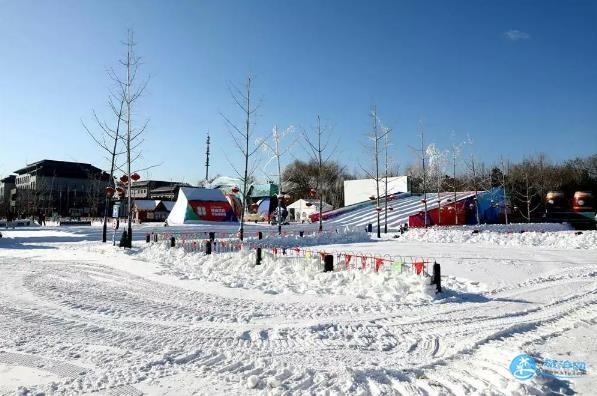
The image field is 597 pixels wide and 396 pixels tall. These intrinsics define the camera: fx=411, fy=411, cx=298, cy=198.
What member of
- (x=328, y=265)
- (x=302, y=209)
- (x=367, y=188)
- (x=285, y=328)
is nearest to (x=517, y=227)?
(x=367, y=188)

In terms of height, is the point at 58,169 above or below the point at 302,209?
above

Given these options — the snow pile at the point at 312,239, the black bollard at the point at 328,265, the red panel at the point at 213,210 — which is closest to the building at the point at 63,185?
the red panel at the point at 213,210

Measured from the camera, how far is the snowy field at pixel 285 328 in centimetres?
477

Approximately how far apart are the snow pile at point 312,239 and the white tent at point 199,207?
22633 mm

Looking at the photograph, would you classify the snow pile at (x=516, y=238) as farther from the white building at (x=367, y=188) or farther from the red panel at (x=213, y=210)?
the white building at (x=367, y=188)

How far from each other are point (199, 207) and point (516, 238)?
33.0 metres

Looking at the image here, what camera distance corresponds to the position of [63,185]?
92.2 metres

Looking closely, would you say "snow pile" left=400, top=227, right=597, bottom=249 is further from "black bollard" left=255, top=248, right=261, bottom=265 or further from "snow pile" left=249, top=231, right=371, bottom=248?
"black bollard" left=255, top=248, right=261, bottom=265

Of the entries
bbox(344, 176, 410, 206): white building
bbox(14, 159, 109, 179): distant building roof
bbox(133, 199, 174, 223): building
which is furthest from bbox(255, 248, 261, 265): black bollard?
bbox(14, 159, 109, 179): distant building roof

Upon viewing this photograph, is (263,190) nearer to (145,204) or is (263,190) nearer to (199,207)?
(145,204)

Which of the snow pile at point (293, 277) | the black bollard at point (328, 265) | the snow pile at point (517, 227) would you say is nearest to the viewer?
the snow pile at point (293, 277)

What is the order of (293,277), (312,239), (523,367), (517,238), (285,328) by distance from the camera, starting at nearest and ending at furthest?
1. (523,367)
2. (285,328)
3. (293,277)
4. (517,238)
5. (312,239)

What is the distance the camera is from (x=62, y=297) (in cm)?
948

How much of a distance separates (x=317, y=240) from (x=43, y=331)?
782 inches
